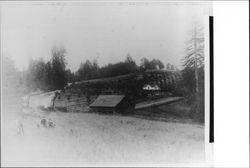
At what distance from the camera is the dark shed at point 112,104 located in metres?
1.35

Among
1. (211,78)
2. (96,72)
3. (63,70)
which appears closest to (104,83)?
(96,72)

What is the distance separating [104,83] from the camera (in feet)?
4.42

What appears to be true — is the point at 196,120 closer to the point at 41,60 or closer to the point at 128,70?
the point at 128,70

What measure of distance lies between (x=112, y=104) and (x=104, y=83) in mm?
109

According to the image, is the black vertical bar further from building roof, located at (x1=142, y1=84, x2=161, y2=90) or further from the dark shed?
the dark shed

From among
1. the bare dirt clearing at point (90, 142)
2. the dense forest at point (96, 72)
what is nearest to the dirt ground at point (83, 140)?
the bare dirt clearing at point (90, 142)

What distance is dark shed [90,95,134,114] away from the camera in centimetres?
135

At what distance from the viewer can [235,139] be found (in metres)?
1.41

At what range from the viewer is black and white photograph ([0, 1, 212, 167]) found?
4.31 feet

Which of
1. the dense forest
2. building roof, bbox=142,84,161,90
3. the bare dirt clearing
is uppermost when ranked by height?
the dense forest

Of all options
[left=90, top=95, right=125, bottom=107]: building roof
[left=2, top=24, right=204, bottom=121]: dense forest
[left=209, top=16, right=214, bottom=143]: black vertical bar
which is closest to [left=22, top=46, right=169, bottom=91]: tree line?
[left=2, top=24, right=204, bottom=121]: dense forest

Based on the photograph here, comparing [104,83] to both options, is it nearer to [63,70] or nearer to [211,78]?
[63,70]

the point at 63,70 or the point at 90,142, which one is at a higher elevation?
the point at 63,70

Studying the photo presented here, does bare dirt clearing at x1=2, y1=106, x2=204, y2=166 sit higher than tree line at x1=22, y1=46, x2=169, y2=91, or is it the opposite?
tree line at x1=22, y1=46, x2=169, y2=91
